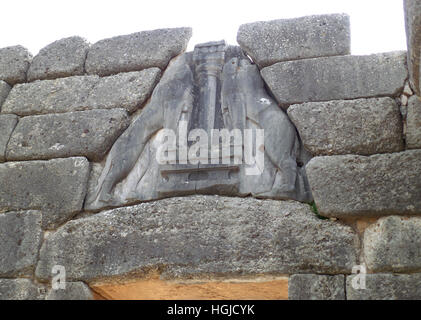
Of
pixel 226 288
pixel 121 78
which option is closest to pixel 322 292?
pixel 226 288

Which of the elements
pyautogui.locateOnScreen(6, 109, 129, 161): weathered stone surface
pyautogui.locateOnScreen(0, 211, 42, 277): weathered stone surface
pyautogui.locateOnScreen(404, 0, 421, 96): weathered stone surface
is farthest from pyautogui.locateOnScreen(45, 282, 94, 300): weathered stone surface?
pyautogui.locateOnScreen(404, 0, 421, 96): weathered stone surface

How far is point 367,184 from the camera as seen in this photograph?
475cm

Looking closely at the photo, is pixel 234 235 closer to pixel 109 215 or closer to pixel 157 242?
pixel 157 242

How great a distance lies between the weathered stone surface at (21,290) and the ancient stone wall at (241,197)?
0.01 meters

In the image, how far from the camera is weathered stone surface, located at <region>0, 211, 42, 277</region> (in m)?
5.22

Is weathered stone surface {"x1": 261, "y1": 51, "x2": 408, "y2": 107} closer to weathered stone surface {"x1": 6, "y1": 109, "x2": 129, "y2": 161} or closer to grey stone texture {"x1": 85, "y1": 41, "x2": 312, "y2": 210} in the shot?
grey stone texture {"x1": 85, "y1": 41, "x2": 312, "y2": 210}

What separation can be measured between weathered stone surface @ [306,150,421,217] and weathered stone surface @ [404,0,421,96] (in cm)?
65

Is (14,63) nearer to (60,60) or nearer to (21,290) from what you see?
(60,60)

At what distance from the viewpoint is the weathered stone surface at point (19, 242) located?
206 inches

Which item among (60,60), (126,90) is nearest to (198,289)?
(126,90)

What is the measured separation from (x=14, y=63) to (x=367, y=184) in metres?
3.59

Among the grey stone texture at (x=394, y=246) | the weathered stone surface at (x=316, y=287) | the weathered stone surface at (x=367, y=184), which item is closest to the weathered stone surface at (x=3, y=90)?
the weathered stone surface at (x=367, y=184)

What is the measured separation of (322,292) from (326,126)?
1.29 meters

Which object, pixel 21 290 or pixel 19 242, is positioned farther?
pixel 19 242
